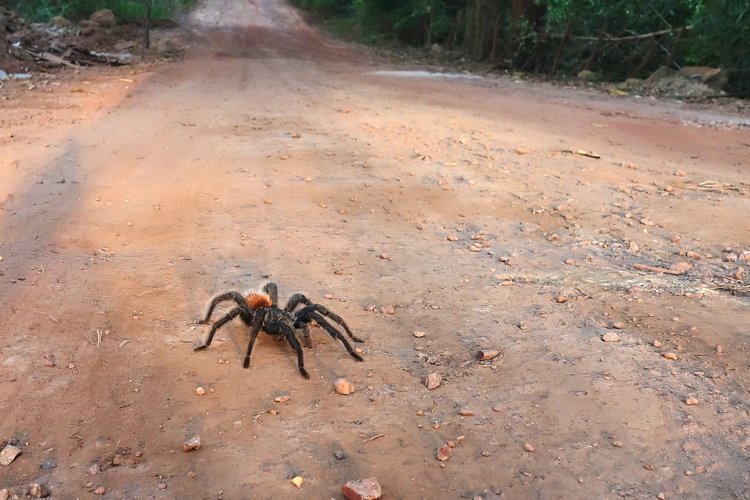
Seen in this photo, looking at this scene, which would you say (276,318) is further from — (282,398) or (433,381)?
(433,381)

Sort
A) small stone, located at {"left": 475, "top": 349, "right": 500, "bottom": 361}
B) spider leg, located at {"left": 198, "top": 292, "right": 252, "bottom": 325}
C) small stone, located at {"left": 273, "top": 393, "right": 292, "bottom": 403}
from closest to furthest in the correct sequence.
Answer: small stone, located at {"left": 273, "top": 393, "right": 292, "bottom": 403} → small stone, located at {"left": 475, "top": 349, "right": 500, "bottom": 361} → spider leg, located at {"left": 198, "top": 292, "right": 252, "bottom": 325}

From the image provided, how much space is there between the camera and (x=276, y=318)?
3.32 m

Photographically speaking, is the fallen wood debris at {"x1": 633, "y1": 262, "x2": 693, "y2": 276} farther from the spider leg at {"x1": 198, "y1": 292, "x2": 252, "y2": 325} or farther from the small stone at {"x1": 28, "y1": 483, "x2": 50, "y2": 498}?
the small stone at {"x1": 28, "y1": 483, "x2": 50, "y2": 498}

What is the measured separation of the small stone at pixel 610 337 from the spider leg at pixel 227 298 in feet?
6.68

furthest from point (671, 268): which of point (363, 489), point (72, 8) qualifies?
point (72, 8)

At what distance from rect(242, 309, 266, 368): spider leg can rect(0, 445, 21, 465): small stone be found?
3.56 feet

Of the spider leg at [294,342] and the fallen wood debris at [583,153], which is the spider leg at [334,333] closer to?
the spider leg at [294,342]

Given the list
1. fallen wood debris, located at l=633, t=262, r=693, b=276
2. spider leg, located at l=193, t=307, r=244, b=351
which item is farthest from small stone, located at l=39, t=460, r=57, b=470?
fallen wood debris, located at l=633, t=262, r=693, b=276

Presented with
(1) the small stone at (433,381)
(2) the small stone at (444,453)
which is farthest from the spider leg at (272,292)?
(2) the small stone at (444,453)

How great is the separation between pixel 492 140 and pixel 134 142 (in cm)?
451

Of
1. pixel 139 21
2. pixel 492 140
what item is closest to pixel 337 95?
pixel 492 140

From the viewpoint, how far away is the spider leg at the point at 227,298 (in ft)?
11.4

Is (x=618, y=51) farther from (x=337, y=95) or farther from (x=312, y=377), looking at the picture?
(x=312, y=377)

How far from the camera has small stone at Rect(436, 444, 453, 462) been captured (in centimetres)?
265
